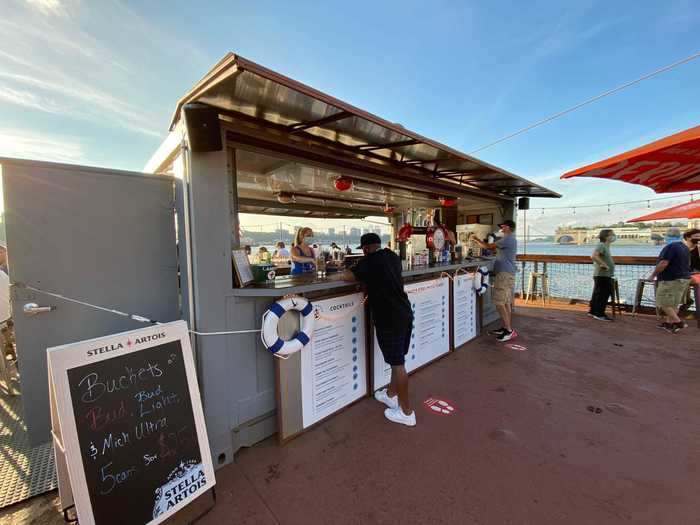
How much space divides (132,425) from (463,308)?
12.7 ft

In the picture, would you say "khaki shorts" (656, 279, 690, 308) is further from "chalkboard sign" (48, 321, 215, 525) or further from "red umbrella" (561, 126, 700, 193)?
"chalkboard sign" (48, 321, 215, 525)

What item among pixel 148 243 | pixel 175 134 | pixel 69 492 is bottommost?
pixel 69 492

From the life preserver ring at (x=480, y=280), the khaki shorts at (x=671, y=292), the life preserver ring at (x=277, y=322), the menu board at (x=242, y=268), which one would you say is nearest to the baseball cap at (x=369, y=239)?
the life preserver ring at (x=277, y=322)

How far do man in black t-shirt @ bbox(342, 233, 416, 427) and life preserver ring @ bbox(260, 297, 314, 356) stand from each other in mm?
456

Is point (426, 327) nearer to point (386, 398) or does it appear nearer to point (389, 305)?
point (386, 398)

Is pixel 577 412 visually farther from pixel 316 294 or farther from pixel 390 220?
pixel 390 220

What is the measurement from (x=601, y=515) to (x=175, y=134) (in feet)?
11.4

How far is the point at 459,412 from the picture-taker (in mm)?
2523

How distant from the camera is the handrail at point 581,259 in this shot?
5.61m

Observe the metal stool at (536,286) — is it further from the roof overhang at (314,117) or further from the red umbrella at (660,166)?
the roof overhang at (314,117)

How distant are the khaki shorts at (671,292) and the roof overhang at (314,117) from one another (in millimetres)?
3526

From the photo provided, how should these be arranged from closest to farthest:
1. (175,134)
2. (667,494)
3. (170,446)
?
1. (170,446)
2. (667,494)
3. (175,134)

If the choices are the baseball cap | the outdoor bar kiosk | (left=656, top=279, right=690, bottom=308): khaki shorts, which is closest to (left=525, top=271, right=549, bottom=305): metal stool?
(left=656, top=279, right=690, bottom=308): khaki shorts

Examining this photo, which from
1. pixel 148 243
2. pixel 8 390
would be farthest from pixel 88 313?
pixel 8 390
